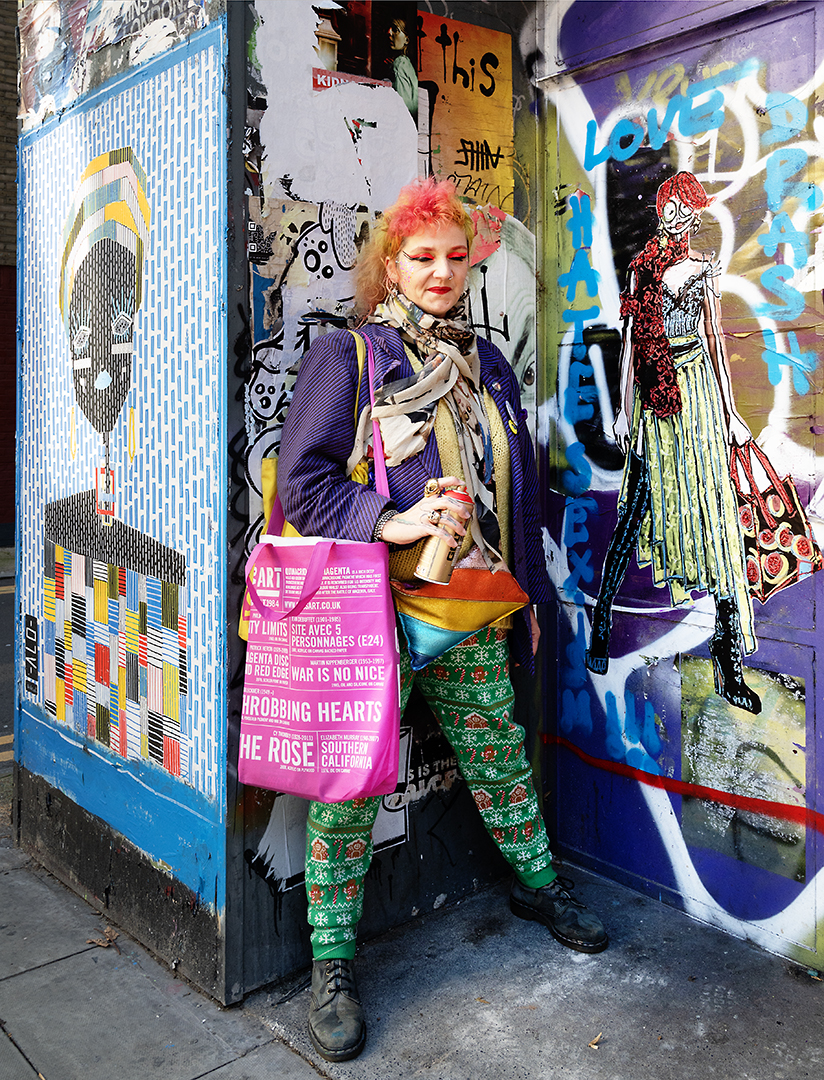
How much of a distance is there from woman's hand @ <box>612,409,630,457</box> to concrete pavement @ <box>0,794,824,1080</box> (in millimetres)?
1568

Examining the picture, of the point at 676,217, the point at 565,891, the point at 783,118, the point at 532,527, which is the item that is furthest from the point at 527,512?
the point at 783,118

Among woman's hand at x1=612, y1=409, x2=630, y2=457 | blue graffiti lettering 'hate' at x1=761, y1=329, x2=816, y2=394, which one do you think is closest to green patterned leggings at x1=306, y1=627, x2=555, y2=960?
woman's hand at x1=612, y1=409, x2=630, y2=457

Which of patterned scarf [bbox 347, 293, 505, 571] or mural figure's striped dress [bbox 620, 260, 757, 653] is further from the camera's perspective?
mural figure's striped dress [bbox 620, 260, 757, 653]

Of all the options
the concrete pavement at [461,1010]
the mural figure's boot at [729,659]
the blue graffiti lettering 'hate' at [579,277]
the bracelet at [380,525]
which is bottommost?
the concrete pavement at [461,1010]

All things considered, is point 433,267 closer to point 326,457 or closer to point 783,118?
point 326,457

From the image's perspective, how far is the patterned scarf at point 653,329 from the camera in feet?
10.2

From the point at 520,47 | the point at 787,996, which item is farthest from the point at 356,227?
the point at 787,996

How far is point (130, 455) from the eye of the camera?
3107mm

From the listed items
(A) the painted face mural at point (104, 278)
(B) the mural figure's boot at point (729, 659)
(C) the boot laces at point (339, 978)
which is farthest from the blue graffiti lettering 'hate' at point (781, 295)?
(C) the boot laces at point (339, 978)

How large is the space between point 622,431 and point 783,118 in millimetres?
1052

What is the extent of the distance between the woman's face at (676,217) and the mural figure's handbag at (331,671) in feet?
4.95

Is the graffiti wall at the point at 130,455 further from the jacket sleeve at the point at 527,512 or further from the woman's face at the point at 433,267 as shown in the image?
the jacket sleeve at the point at 527,512

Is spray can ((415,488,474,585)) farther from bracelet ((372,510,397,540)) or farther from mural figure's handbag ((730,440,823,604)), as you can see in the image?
mural figure's handbag ((730,440,823,604))

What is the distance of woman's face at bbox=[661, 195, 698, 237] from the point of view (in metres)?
3.04
